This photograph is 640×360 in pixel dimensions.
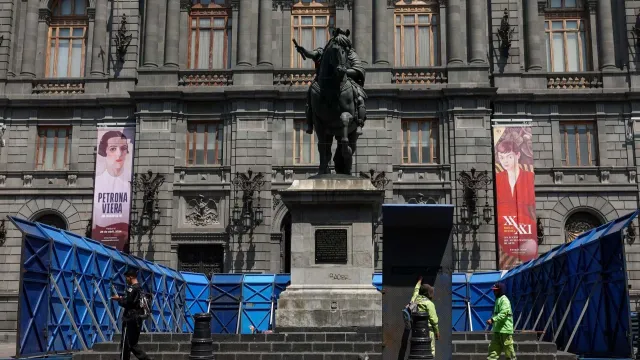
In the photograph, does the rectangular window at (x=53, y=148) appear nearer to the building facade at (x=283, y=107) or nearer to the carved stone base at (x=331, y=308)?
the building facade at (x=283, y=107)

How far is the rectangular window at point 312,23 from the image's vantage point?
136 ft

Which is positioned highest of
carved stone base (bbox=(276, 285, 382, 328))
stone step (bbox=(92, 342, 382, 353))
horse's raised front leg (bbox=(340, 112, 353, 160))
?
horse's raised front leg (bbox=(340, 112, 353, 160))

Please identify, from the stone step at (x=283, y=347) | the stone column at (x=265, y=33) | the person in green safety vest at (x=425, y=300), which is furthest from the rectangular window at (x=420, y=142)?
the person in green safety vest at (x=425, y=300)

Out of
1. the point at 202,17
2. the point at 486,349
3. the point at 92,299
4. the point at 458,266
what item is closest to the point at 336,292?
the point at 486,349

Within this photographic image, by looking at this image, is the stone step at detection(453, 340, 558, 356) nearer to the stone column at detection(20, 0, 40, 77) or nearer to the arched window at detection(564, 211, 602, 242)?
the arched window at detection(564, 211, 602, 242)

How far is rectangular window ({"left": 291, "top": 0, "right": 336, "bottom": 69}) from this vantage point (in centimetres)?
4147

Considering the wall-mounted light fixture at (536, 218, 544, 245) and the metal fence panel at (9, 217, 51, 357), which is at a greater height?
the wall-mounted light fixture at (536, 218, 544, 245)

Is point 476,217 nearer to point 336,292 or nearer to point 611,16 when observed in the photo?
point 611,16

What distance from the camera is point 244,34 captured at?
4056cm

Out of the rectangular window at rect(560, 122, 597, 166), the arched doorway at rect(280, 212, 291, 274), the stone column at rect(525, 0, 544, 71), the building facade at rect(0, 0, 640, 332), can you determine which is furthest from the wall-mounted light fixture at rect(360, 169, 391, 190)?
the stone column at rect(525, 0, 544, 71)

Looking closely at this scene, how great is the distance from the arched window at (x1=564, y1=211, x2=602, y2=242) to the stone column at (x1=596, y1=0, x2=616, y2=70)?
7.79 metres

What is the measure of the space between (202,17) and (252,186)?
406 inches

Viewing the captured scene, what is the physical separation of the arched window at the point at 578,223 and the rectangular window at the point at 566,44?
786 cm

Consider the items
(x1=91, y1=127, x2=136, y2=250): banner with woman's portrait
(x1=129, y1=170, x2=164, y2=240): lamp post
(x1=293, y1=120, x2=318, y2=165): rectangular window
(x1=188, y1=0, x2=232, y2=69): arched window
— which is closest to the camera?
(x1=129, y1=170, x2=164, y2=240): lamp post
